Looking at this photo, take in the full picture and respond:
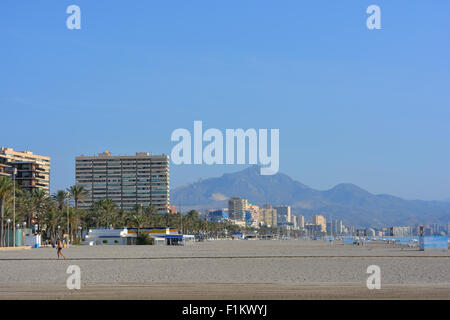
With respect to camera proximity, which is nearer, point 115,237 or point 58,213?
point 58,213

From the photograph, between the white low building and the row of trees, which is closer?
the row of trees

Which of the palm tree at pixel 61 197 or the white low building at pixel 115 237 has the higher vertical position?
the palm tree at pixel 61 197

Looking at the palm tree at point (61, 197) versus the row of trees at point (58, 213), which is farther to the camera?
the palm tree at point (61, 197)

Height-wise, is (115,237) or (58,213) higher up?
(58,213)

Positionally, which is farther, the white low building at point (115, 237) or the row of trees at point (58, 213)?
the white low building at point (115, 237)

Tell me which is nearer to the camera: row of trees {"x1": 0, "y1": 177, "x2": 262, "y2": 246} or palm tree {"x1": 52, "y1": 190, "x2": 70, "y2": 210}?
row of trees {"x1": 0, "y1": 177, "x2": 262, "y2": 246}

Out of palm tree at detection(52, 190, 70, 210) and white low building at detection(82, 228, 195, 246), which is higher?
palm tree at detection(52, 190, 70, 210)
